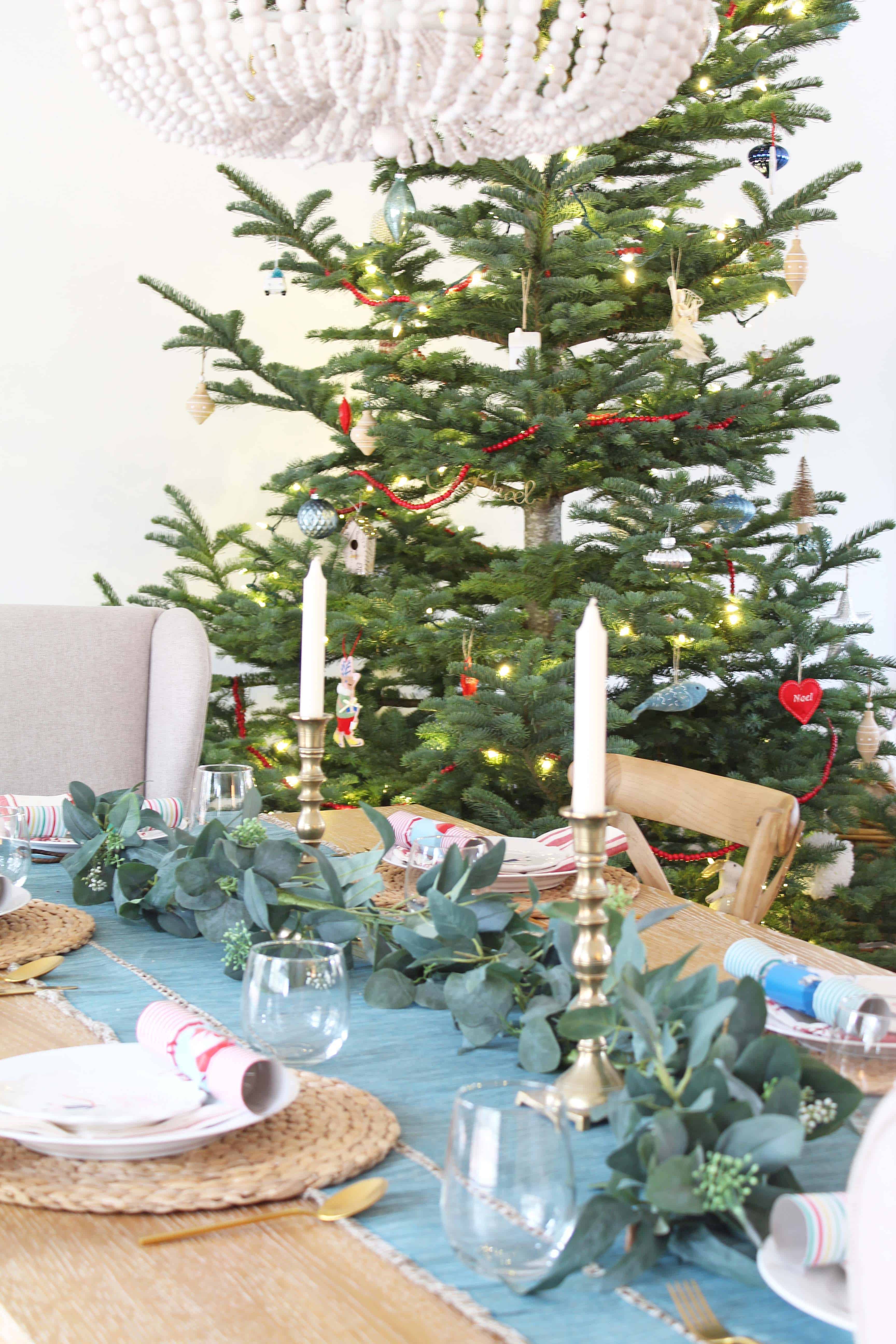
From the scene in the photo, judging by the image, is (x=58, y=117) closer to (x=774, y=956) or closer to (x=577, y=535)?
(x=577, y=535)

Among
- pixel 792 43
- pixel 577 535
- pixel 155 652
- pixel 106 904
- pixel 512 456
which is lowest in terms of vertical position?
pixel 106 904

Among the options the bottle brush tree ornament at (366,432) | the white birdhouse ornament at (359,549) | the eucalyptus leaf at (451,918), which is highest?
the bottle brush tree ornament at (366,432)

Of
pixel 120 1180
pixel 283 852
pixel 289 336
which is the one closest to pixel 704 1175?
pixel 120 1180

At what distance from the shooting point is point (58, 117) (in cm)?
313

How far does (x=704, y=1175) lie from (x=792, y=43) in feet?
8.19

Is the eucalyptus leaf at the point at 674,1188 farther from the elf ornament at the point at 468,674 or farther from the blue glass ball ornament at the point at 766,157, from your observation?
the blue glass ball ornament at the point at 766,157

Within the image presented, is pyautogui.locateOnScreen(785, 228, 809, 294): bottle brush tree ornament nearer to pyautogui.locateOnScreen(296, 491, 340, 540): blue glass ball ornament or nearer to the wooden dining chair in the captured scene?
pyautogui.locateOnScreen(296, 491, 340, 540): blue glass ball ornament

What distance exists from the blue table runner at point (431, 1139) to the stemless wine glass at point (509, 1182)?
14 mm

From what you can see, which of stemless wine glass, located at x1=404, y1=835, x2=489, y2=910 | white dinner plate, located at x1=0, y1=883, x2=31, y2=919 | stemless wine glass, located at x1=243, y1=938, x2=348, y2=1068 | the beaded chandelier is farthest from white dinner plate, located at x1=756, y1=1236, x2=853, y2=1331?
the beaded chandelier

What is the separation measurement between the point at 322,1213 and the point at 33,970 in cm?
43

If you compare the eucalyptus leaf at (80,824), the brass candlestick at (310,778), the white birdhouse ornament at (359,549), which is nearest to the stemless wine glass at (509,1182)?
the brass candlestick at (310,778)

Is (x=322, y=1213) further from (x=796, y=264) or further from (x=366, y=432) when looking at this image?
(x=796, y=264)

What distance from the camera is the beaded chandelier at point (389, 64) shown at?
1.00 meters

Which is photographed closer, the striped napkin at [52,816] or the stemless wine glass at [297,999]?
the stemless wine glass at [297,999]
